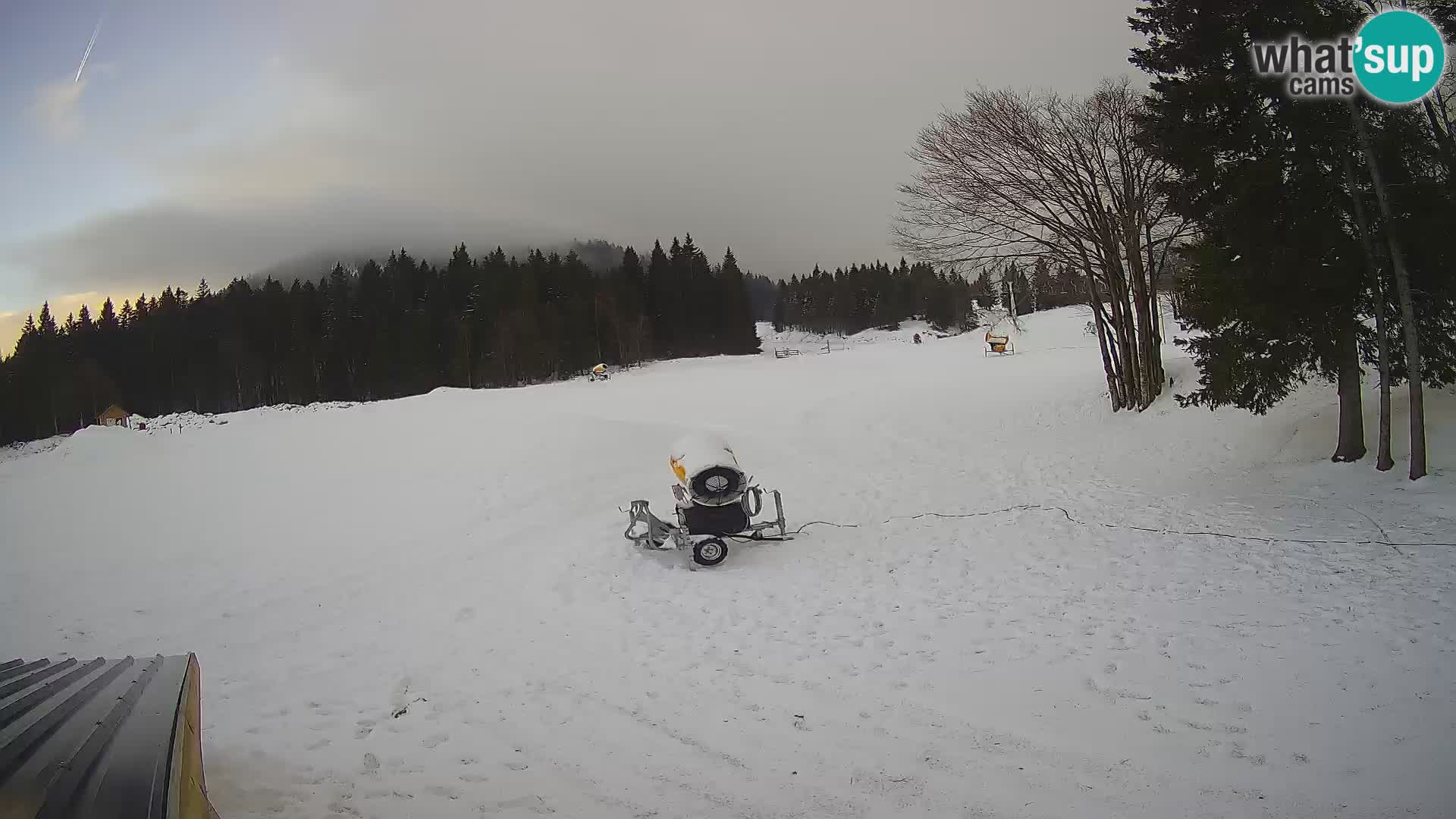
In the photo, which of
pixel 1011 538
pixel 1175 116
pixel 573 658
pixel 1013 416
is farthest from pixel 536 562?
pixel 1013 416

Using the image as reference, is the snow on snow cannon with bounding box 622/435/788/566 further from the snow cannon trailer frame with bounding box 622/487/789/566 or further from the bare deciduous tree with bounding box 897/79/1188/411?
the bare deciduous tree with bounding box 897/79/1188/411

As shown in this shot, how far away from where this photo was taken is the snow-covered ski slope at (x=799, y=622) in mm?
3807

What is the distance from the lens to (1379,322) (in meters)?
8.65

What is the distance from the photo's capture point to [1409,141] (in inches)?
342

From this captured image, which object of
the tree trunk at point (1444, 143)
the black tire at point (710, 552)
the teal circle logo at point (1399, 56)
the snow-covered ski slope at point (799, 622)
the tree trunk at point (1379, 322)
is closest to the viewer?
the snow-covered ski slope at point (799, 622)

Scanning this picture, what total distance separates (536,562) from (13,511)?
924 cm

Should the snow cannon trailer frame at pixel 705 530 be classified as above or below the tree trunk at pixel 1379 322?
below

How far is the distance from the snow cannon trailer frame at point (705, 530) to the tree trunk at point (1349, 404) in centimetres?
853

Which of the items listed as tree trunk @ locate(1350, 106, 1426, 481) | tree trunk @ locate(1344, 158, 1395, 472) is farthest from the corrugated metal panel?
tree trunk @ locate(1344, 158, 1395, 472)

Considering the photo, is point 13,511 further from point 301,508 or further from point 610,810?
point 610,810

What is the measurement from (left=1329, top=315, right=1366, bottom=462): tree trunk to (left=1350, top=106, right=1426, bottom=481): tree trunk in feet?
2.92

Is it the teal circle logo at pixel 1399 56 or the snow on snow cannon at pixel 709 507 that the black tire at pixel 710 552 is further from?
the teal circle logo at pixel 1399 56

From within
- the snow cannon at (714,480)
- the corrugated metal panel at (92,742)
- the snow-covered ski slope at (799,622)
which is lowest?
the snow-covered ski slope at (799,622)

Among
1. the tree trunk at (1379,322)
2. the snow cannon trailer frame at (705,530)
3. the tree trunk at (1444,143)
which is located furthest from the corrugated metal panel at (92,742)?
the tree trunk at (1444,143)
